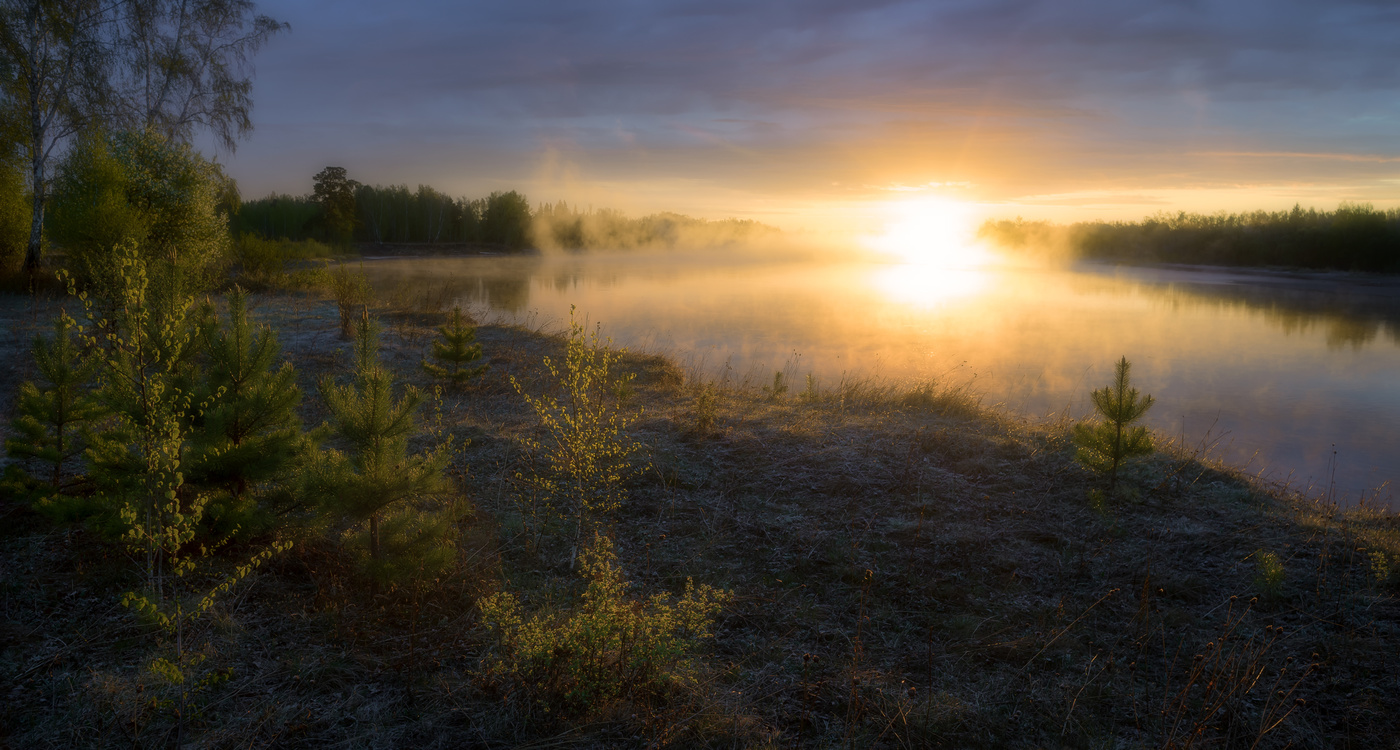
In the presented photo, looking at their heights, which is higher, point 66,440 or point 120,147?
point 120,147

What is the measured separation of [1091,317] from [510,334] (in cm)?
1852

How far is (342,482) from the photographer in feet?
11.7

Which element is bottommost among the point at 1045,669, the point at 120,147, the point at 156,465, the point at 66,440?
the point at 1045,669

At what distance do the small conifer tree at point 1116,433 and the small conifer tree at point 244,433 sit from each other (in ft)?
19.5

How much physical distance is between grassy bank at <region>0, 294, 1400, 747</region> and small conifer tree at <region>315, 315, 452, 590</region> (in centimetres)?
33

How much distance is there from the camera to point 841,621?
13.3 ft

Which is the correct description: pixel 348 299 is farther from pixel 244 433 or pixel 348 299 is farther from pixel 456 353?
pixel 244 433

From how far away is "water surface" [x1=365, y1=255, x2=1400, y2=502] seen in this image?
1048 cm

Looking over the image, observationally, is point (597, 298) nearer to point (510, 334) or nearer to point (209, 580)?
point (510, 334)

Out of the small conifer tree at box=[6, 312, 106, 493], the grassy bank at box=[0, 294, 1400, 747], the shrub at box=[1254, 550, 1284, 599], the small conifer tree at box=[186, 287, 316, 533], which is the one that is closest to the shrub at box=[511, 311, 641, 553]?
the grassy bank at box=[0, 294, 1400, 747]

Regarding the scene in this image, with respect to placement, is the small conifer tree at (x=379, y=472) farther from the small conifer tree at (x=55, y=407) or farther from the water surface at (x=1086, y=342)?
the water surface at (x=1086, y=342)

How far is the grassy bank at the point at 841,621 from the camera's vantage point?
3.05m

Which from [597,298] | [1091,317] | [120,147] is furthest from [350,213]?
[1091,317]

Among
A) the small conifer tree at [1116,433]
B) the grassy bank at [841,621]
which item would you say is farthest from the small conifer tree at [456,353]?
the small conifer tree at [1116,433]
